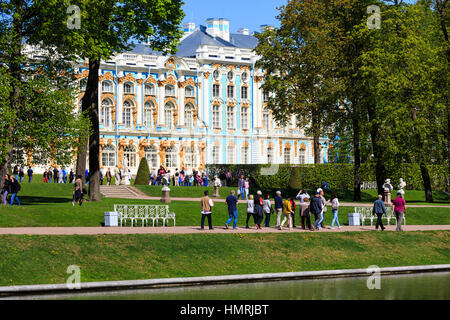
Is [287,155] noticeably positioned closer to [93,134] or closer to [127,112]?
[127,112]

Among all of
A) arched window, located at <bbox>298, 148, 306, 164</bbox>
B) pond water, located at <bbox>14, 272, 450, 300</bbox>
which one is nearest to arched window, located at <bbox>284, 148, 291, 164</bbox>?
arched window, located at <bbox>298, 148, 306, 164</bbox>

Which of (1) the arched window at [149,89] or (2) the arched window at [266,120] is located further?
(2) the arched window at [266,120]

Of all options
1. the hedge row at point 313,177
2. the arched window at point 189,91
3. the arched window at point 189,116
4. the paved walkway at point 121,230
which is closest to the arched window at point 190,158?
the arched window at point 189,116

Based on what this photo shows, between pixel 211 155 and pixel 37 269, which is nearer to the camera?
pixel 37 269

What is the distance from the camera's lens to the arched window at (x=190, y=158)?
268ft

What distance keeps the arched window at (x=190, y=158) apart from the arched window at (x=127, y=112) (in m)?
7.10

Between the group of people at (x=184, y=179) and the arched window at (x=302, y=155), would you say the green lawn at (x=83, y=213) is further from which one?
the arched window at (x=302, y=155)

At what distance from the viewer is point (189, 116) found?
275 feet

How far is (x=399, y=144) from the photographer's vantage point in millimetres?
48406

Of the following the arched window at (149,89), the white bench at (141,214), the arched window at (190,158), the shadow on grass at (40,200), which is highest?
the arched window at (149,89)

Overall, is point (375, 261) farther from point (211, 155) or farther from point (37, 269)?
point (211, 155)

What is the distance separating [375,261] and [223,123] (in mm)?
58268
